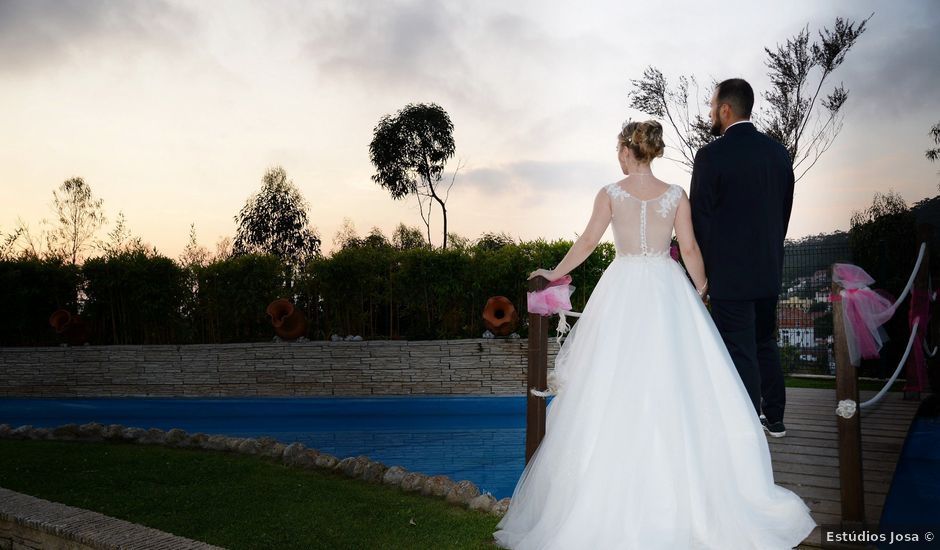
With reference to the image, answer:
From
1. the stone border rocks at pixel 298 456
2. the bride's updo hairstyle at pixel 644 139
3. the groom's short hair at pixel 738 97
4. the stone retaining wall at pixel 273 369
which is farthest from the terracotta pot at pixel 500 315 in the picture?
the bride's updo hairstyle at pixel 644 139

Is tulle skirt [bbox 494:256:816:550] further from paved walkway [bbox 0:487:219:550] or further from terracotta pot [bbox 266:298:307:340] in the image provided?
terracotta pot [bbox 266:298:307:340]

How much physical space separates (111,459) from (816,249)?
1062 cm

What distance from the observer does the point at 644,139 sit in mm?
3369

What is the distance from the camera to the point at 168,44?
13609mm

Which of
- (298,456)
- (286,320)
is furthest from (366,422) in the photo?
(298,456)

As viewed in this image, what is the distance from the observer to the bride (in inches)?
117

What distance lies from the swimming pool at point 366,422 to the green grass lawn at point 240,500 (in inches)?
68.0

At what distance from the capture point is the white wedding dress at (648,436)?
296 centimetres

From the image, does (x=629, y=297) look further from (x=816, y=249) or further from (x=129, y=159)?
(x=129, y=159)

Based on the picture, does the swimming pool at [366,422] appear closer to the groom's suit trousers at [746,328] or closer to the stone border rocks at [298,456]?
the stone border rocks at [298,456]

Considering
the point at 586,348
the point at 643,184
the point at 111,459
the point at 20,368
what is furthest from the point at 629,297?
the point at 20,368

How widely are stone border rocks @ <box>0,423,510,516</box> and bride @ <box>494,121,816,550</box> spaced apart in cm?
157

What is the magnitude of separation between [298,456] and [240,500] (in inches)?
53.4

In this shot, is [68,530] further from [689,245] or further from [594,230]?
[689,245]
